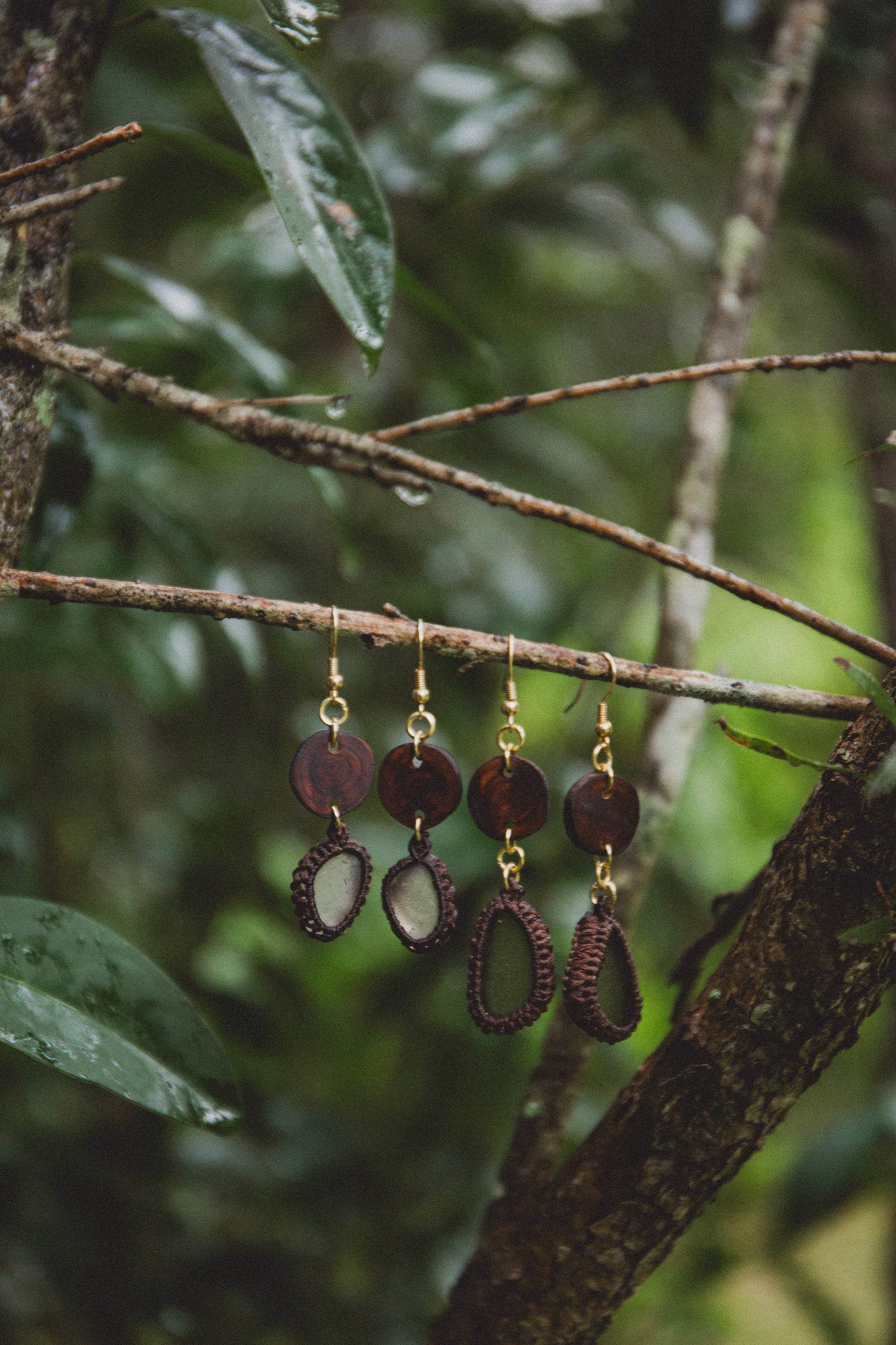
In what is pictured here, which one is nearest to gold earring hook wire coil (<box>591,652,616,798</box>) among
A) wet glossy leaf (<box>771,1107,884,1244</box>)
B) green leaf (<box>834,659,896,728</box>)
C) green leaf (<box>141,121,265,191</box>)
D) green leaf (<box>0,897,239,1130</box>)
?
green leaf (<box>834,659,896,728</box>)

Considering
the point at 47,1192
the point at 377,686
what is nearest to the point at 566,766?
the point at 377,686

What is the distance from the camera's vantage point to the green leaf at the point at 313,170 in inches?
17.2

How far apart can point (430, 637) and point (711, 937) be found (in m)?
0.23

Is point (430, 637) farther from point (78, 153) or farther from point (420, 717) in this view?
point (78, 153)

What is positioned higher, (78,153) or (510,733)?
(78,153)

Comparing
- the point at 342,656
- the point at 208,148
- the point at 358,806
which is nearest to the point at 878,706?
the point at 358,806

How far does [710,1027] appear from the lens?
1.40 ft

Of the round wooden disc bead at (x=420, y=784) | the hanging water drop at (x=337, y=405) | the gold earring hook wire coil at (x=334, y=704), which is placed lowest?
the round wooden disc bead at (x=420, y=784)

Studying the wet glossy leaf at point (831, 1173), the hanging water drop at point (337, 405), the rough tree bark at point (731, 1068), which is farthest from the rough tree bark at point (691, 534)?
the wet glossy leaf at point (831, 1173)

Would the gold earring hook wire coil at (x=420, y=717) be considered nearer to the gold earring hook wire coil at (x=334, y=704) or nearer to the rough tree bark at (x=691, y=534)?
the gold earring hook wire coil at (x=334, y=704)

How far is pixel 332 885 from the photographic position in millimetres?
423

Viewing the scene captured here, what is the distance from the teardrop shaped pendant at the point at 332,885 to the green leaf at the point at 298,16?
341 mm

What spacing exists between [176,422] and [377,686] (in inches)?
21.0

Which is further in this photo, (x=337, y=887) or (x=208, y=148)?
(x=208, y=148)
